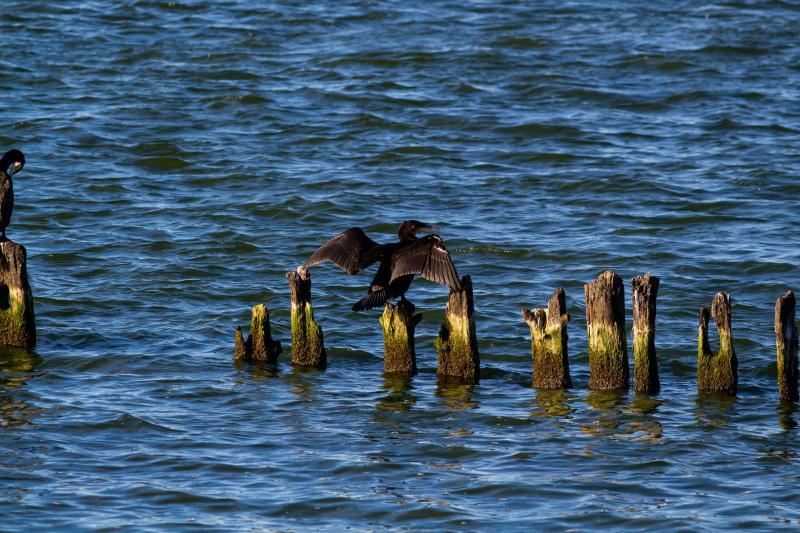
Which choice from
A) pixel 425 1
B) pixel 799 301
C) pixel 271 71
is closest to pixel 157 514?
Result: pixel 799 301

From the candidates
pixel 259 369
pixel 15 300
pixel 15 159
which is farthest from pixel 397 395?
pixel 15 159

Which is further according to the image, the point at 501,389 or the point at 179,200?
the point at 179,200

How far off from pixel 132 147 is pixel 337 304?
23.9ft

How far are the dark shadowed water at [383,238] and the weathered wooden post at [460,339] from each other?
167 mm

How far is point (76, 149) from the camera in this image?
20156 mm

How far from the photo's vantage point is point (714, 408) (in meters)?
10.6

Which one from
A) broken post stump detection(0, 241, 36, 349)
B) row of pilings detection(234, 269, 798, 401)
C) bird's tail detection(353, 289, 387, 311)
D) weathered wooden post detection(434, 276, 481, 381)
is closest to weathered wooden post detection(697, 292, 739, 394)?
row of pilings detection(234, 269, 798, 401)

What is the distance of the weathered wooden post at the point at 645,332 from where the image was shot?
407 inches

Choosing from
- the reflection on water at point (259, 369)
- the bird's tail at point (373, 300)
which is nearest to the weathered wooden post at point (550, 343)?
the bird's tail at point (373, 300)

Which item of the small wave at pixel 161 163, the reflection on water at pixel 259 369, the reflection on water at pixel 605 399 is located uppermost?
the small wave at pixel 161 163

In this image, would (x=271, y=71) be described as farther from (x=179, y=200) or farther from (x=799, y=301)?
(x=799, y=301)

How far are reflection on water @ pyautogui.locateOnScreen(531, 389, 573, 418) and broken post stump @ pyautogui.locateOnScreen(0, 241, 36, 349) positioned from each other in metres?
4.37

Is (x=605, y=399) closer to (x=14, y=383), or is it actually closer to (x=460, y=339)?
(x=460, y=339)

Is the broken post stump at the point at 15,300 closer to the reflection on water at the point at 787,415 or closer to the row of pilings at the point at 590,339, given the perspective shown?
the row of pilings at the point at 590,339
